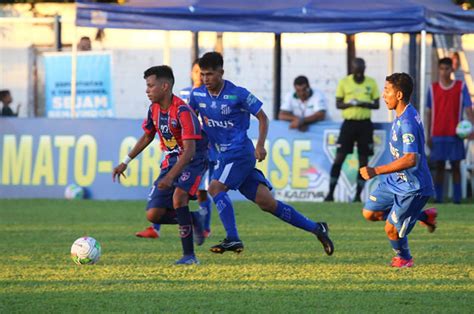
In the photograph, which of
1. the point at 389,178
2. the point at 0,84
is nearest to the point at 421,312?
the point at 389,178

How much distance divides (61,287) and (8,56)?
16103mm

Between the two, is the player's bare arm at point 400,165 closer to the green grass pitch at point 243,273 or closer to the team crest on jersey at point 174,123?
the green grass pitch at point 243,273

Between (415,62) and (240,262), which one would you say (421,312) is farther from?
(415,62)

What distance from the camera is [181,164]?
9.45 m

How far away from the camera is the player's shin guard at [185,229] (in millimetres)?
9695

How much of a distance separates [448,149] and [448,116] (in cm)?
48

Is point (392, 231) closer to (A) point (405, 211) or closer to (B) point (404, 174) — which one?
(A) point (405, 211)

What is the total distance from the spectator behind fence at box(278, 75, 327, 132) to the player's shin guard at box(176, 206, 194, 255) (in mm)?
7480

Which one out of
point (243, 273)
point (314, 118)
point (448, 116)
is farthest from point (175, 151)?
point (448, 116)

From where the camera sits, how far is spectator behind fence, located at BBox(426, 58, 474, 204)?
55.4ft

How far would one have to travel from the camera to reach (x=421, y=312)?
7.36m

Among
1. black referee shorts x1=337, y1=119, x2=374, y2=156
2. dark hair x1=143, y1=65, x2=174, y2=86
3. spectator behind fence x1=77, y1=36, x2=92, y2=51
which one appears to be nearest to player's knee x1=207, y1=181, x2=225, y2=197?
dark hair x1=143, y1=65, x2=174, y2=86

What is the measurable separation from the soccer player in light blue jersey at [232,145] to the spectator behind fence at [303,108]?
6905 mm

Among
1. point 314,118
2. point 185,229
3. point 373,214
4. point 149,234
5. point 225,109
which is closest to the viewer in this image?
point 373,214
